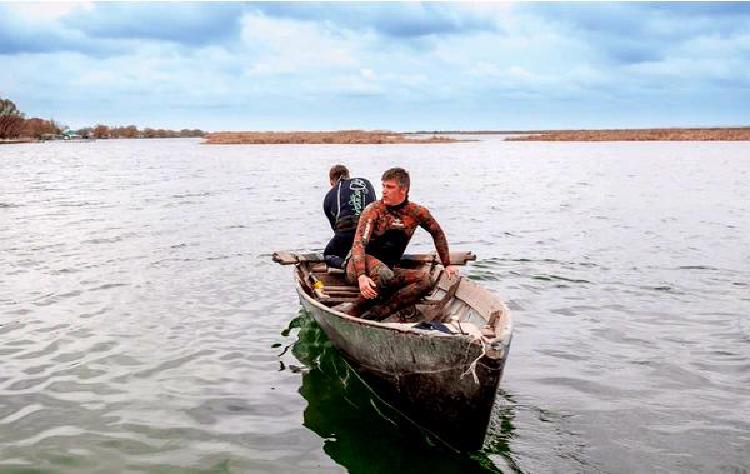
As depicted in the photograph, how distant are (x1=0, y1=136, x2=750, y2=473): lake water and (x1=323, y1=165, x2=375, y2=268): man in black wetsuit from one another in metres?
1.42

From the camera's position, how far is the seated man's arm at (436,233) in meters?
8.66

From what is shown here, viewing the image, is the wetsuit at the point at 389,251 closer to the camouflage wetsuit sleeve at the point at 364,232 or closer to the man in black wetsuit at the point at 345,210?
the camouflage wetsuit sleeve at the point at 364,232

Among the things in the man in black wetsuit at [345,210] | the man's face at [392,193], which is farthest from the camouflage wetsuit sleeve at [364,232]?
the man in black wetsuit at [345,210]

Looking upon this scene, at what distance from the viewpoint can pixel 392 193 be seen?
8383 millimetres

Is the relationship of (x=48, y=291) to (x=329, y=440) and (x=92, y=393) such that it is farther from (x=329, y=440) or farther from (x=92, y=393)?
(x=329, y=440)

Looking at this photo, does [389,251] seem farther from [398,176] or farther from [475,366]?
[475,366]

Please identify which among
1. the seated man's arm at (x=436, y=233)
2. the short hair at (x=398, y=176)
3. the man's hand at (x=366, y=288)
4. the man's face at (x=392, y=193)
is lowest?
the man's hand at (x=366, y=288)

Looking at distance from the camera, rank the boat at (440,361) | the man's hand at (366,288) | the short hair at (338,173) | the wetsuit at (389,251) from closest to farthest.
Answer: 1. the boat at (440,361)
2. the man's hand at (366,288)
3. the wetsuit at (389,251)
4. the short hair at (338,173)

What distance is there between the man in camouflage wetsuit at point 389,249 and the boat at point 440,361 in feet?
1.84

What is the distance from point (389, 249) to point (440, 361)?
9.37 ft

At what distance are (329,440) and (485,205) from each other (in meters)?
24.9

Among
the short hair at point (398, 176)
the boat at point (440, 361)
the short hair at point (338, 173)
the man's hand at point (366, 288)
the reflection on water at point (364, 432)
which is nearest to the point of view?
the boat at point (440, 361)

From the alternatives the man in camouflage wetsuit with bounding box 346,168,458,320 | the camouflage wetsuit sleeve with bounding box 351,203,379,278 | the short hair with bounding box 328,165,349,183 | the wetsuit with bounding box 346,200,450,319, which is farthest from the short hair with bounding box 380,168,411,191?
the short hair with bounding box 328,165,349,183

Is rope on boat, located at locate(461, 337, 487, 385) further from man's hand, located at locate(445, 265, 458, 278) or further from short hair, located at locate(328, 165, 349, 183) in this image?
short hair, located at locate(328, 165, 349, 183)
